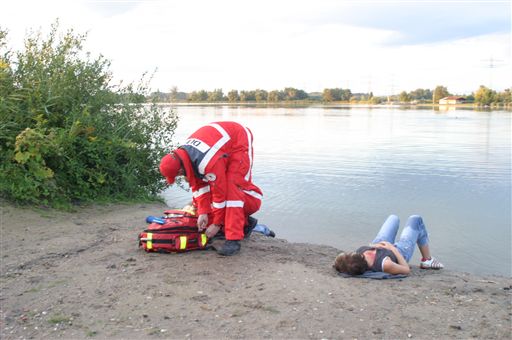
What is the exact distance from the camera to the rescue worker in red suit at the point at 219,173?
16.6ft

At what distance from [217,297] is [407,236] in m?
2.56

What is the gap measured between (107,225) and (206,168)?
2.20 meters

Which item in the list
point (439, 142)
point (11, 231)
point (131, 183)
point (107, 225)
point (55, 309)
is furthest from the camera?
point (439, 142)

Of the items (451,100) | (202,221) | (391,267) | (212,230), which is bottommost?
(391,267)

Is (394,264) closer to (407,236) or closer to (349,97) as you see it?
(407,236)

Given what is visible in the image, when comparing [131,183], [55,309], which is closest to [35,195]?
[131,183]

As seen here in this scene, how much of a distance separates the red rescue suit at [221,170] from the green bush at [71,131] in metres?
2.65

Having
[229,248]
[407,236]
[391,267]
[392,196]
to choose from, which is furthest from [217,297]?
[392,196]

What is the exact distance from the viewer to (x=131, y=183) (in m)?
8.19

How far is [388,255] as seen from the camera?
5.13m

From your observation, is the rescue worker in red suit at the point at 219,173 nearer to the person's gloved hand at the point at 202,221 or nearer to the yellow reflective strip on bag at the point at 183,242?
the person's gloved hand at the point at 202,221

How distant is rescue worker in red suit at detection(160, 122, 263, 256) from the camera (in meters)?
5.06

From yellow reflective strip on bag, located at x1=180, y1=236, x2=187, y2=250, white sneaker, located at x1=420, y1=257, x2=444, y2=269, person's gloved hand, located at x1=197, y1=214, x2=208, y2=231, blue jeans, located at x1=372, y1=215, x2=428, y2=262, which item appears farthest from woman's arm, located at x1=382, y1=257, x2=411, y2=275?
yellow reflective strip on bag, located at x1=180, y1=236, x2=187, y2=250

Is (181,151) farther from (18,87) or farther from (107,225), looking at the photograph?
(18,87)
